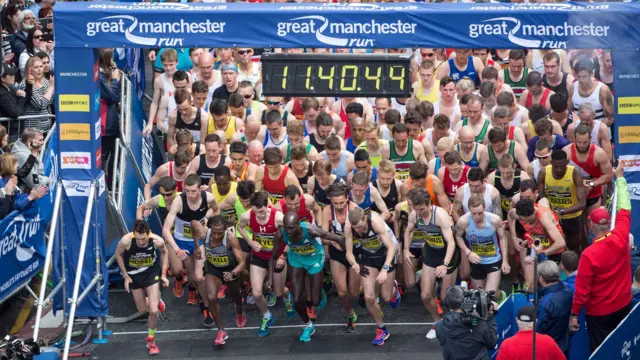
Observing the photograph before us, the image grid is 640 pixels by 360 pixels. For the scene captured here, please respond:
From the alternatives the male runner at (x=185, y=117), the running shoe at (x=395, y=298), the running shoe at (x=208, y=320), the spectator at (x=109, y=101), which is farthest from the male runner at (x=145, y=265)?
the spectator at (x=109, y=101)

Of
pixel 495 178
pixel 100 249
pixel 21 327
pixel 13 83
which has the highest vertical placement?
pixel 13 83

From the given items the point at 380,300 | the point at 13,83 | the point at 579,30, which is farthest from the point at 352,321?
the point at 13,83

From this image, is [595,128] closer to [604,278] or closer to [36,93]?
[604,278]

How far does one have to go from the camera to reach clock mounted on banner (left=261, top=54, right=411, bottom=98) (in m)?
12.8

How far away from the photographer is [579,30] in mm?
12891

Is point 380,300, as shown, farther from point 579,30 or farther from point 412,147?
point 579,30

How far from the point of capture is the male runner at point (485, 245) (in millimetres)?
13734

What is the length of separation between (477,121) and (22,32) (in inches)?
293

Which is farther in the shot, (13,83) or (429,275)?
(13,83)

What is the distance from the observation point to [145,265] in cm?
1401

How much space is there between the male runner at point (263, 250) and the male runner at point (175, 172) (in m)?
1.33

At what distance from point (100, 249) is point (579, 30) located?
6238 mm

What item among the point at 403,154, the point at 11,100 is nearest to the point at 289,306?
the point at 403,154

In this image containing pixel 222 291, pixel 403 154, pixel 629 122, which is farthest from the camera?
pixel 222 291
